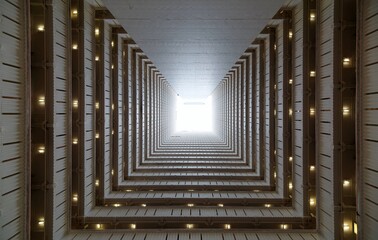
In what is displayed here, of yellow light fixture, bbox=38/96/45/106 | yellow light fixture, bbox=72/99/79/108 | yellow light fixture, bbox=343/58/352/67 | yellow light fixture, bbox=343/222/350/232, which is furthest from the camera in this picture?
yellow light fixture, bbox=72/99/79/108

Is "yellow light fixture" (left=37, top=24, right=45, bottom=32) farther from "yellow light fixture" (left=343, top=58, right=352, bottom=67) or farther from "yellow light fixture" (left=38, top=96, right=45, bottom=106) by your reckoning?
"yellow light fixture" (left=343, top=58, right=352, bottom=67)

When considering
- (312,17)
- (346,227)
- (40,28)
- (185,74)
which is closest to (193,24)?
(40,28)

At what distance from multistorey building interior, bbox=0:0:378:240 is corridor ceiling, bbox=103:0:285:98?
11cm

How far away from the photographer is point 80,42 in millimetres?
21734

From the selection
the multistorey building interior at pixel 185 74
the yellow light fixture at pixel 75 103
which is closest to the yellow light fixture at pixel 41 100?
the multistorey building interior at pixel 185 74

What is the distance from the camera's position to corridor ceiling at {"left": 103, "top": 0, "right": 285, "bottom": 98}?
1441 centimetres

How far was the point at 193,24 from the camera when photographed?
55.8 ft

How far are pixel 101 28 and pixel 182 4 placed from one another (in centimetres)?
1332

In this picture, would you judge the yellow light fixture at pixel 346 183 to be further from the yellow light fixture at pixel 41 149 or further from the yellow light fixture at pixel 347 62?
the yellow light fixture at pixel 41 149

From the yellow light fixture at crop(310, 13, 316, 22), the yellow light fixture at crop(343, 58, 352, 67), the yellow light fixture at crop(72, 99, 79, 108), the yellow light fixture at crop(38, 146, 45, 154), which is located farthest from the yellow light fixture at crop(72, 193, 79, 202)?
the yellow light fixture at crop(310, 13, 316, 22)

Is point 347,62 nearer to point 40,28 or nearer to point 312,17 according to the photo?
point 312,17

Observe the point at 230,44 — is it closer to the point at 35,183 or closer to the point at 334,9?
the point at 334,9

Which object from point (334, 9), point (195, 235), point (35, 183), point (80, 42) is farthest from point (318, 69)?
point (35, 183)

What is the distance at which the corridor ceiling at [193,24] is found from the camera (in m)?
14.4
